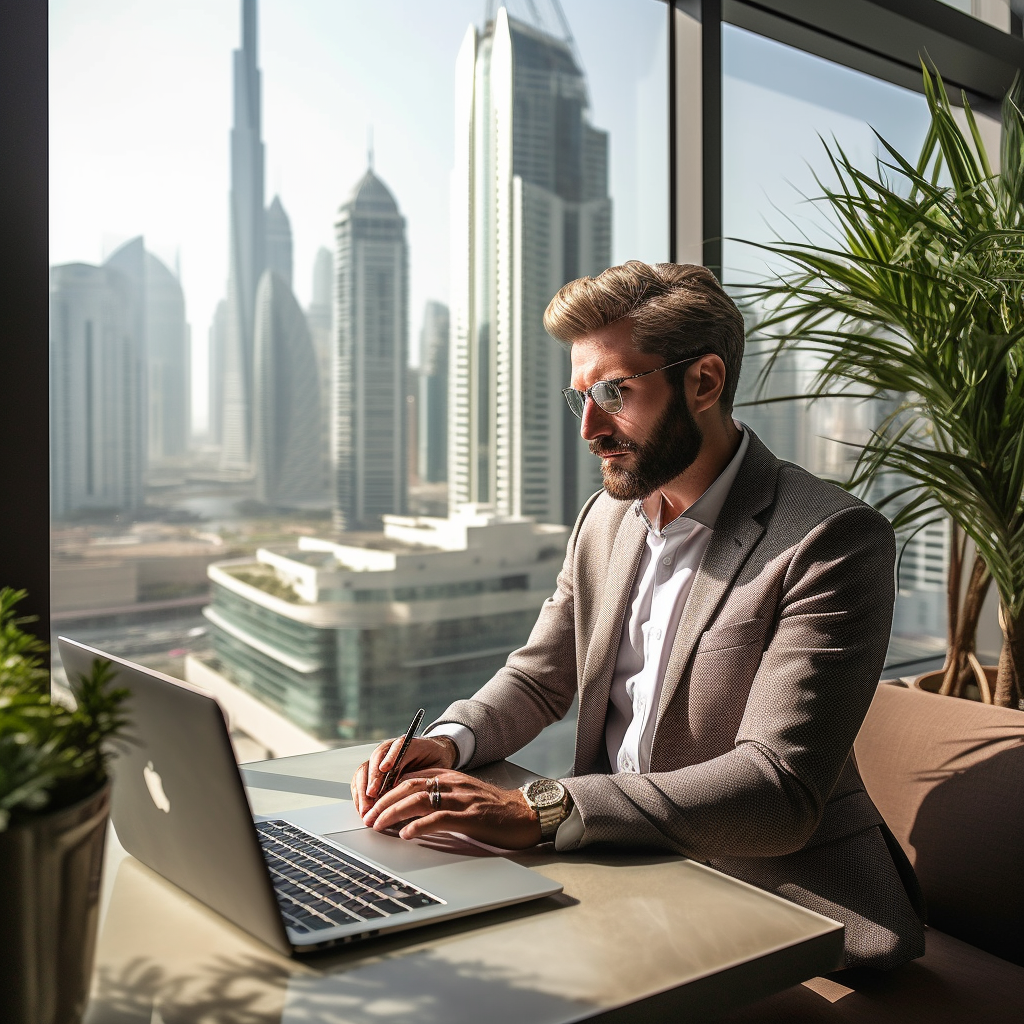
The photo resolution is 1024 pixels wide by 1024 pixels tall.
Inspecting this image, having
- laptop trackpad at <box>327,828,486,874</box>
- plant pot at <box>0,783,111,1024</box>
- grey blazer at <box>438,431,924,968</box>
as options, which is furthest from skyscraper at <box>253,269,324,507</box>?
plant pot at <box>0,783,111,1024</box>

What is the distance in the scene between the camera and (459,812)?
1175mm

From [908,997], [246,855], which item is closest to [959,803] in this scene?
[908,997]

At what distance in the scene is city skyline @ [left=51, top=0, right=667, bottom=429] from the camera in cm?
192

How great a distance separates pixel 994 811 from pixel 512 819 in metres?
0.89

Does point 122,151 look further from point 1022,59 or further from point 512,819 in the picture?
point 1022,59

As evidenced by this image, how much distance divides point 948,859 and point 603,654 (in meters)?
0.67

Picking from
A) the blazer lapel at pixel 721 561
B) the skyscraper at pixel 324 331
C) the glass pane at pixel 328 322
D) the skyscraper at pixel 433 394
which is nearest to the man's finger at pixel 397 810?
the blazer lapel at pixel 721 561

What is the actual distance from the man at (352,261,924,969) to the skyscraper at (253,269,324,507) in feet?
2.38

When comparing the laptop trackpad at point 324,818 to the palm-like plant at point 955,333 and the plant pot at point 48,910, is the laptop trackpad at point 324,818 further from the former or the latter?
the palm-like plant at point 955,333

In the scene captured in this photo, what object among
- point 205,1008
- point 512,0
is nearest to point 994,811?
point 205,1008

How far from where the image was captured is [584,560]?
72.7 inches

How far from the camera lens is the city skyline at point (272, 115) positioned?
75.4 inches

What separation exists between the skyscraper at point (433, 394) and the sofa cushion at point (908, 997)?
1500mm

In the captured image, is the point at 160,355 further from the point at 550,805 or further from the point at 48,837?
the point at 48,837
